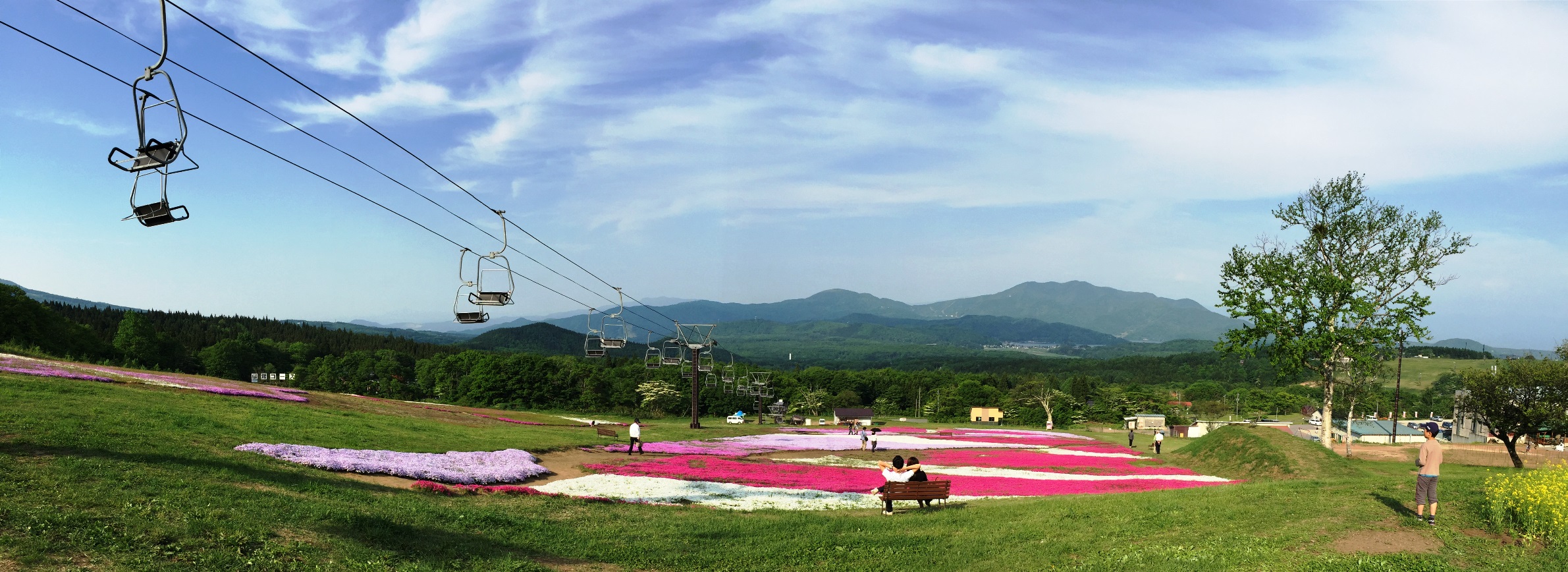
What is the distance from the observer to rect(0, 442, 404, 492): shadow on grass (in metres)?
18.7

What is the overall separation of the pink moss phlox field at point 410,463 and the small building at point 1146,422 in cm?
10218

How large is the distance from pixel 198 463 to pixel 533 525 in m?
9.14

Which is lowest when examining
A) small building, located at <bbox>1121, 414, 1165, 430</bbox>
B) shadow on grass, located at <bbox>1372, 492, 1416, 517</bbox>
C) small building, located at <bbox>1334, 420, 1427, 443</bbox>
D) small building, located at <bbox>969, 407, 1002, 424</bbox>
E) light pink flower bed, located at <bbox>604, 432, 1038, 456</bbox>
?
small building, located at <bbox>969, 407, 1002, 424</bbox>

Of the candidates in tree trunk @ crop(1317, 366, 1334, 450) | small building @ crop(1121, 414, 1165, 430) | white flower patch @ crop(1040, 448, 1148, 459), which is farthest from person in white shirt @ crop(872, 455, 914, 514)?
small building @ crop(1121, 414, 1165, 430)

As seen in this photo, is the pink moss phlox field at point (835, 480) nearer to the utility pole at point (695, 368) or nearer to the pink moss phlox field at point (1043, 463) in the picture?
the pink moss phlox field at point (1043, 463)

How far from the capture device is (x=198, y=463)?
67.8ft

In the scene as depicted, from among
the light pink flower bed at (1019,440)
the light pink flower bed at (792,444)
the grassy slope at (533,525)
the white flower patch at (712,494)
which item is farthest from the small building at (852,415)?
the grassy slope at (533,525)

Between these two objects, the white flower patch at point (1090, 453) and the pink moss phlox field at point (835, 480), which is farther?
the white flower patch at point (1090, 453)

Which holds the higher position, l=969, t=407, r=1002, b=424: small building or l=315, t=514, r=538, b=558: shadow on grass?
l=315, t=514, r=538, b=558: shadow on grass

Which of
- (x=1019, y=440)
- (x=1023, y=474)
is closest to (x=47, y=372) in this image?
(x=1023, y=474)

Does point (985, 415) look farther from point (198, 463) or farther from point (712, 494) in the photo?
point (198, 463)

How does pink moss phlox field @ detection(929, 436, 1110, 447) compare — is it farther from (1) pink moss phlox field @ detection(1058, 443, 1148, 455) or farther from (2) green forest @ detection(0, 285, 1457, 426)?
(2) green forest @ detection(0, 285, 1457, 426)

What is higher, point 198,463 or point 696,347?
point 696,347

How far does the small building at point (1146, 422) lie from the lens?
116 metres
